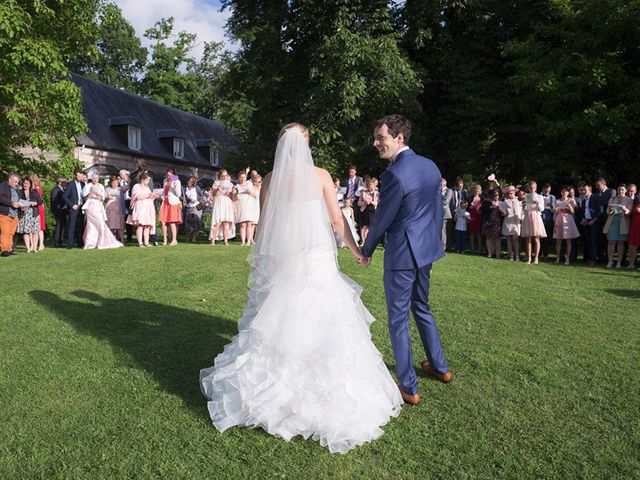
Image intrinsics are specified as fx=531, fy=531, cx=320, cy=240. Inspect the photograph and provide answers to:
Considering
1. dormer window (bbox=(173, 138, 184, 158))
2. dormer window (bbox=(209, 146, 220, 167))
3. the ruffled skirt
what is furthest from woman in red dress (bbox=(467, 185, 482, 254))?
dormer window (bbox=(209, 146, 220, 167))

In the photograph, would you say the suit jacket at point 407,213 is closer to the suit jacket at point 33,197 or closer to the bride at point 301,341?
the bride at point 301,341

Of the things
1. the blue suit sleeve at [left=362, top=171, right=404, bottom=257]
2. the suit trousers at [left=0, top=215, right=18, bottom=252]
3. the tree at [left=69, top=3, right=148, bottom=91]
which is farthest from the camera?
the tree at [left=69, top=3, right=148, bottom=91]

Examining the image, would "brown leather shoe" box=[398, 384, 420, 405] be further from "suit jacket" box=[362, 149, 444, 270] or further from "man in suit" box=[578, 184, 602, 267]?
"man in suit" box=[578, 184, 602, 267]

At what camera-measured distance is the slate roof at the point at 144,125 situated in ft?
137

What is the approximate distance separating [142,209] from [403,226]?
13.5 metres

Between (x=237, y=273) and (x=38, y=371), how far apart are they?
5724 mm

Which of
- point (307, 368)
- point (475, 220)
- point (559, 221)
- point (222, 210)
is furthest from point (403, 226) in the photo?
point (475, 220)

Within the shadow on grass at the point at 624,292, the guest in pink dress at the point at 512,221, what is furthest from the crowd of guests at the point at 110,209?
the shadow on grass at the point at 624,292

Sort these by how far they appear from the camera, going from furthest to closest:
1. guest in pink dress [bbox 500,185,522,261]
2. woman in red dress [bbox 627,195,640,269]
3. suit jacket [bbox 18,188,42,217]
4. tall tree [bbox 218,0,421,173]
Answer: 1. tall tree [bbox 218,0,421,173]
2. guest in pink dress [bbox 500,185,522,261]
3. suit jacket [bbox 18,188,42,217]
4. woman in red dress [bbox 627,195,640,269]

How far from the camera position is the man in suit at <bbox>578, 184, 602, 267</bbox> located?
15.8 meters

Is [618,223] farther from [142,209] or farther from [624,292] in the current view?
[142,209]

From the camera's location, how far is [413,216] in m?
4.86

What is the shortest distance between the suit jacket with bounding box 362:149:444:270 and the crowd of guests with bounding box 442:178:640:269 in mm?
10960

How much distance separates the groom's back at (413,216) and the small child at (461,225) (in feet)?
44.9
